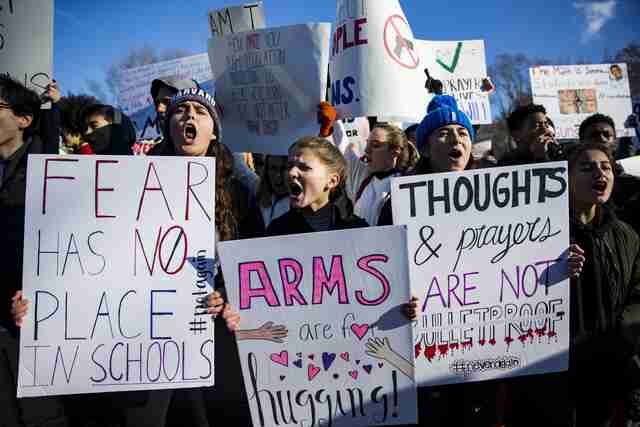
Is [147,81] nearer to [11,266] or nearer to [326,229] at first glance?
[11,266]

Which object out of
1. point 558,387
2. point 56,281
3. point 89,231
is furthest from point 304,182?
point 558,387

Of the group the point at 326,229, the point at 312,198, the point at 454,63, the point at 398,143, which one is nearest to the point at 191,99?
the point at 312,198

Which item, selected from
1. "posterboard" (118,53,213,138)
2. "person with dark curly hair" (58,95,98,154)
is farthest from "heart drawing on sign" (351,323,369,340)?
"posterboard" (118,53,213,138)

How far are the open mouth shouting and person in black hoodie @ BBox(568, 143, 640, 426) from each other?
1870mm

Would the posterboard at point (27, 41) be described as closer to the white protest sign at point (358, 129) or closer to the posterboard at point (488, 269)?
the posterboard at point (488, 269)

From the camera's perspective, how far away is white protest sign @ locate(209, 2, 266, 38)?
4.29 meters

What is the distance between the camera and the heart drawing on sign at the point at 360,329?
2338 millimetres

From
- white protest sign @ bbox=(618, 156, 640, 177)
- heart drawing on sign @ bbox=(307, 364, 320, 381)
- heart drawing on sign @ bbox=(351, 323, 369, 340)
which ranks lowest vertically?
heart drawing on sign @ bbox=(307, 364, 320, 381)

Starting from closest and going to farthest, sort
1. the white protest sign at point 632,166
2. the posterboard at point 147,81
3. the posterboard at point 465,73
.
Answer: the white protest sign at point 632,166 → the posterboard at point 465,73 → the posterboard at point 147,81

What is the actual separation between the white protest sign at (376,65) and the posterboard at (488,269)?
5.31ft

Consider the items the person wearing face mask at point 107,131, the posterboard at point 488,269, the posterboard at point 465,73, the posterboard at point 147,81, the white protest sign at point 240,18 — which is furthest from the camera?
the posterboard at point 147,81

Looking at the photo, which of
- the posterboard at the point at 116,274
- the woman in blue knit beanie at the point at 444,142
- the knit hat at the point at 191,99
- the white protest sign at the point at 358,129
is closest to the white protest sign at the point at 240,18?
the white protest sign at the point at 358,129

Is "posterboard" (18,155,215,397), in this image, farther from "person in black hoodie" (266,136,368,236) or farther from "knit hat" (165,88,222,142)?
"knit hat" (165,88,222,142)

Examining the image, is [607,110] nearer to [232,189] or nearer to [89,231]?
[232,189]
